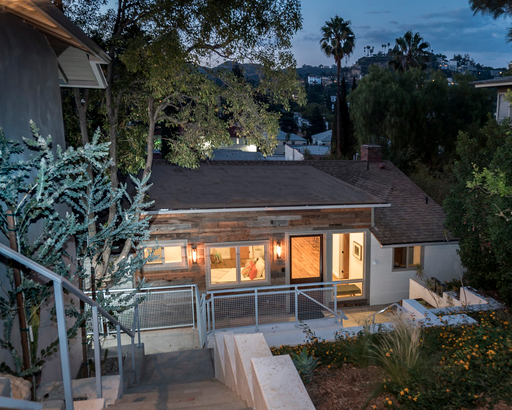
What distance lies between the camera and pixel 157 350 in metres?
9.09

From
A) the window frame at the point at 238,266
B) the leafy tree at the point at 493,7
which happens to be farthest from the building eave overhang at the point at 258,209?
the leafy tree at the point at 493,7

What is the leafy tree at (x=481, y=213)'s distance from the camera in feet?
27.5

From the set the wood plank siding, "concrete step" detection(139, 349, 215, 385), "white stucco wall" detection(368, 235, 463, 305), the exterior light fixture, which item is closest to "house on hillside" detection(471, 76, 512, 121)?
"white stucco wall" detection(368, 235, 463, 305)

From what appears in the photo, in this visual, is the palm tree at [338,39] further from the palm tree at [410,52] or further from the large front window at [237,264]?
the large front window at [237,264]

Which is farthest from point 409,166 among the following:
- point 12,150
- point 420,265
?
point 12,150

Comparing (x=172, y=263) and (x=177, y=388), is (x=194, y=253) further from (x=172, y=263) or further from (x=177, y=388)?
(x=177, y=388)

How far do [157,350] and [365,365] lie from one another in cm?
562

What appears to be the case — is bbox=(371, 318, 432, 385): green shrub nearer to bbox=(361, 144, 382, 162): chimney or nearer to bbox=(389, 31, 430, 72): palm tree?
bbox=(361, 144, 382, 162): chimney

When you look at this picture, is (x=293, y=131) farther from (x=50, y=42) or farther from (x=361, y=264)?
(x=50, y=42)

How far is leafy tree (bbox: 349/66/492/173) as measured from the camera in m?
28.5

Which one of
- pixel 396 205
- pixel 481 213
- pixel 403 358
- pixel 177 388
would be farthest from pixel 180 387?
pixel 396 205

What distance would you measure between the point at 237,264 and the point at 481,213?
20.4ft

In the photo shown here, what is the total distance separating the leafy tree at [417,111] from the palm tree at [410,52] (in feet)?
23.7

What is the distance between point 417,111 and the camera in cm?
2880
